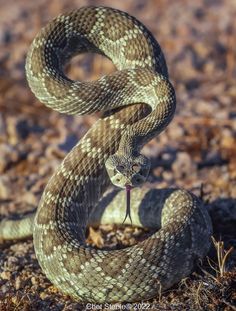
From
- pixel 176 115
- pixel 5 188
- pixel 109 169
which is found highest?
pixel 109 169

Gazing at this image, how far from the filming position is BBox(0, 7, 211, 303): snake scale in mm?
6844

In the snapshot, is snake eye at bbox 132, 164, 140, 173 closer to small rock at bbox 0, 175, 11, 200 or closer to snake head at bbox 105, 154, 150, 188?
snake head at bbox 105, 154, 150, 188

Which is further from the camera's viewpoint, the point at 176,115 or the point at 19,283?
the point at 176,115

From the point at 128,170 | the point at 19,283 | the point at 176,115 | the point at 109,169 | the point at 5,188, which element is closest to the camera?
the point at 128,170

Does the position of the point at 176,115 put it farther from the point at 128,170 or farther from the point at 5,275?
the point at 5,275

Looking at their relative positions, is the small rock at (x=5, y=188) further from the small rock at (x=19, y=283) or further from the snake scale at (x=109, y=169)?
the small rock at (x=19, y=283)

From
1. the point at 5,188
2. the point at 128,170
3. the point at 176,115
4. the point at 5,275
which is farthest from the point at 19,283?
the point at 176,115

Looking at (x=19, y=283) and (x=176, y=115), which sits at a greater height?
(x=176, y=115)

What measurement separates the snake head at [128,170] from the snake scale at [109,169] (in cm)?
1

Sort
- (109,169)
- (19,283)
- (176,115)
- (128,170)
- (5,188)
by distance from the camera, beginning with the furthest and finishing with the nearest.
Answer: (176,115)
(5,188)
(109,169)
(19,283)
(128,170)

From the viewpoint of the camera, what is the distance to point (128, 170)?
7270mm

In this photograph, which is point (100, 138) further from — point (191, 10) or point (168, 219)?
point (191, 10)

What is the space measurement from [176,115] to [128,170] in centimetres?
496

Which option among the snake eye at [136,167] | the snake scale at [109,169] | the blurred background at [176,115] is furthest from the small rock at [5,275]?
the blurred background at [176,115]
